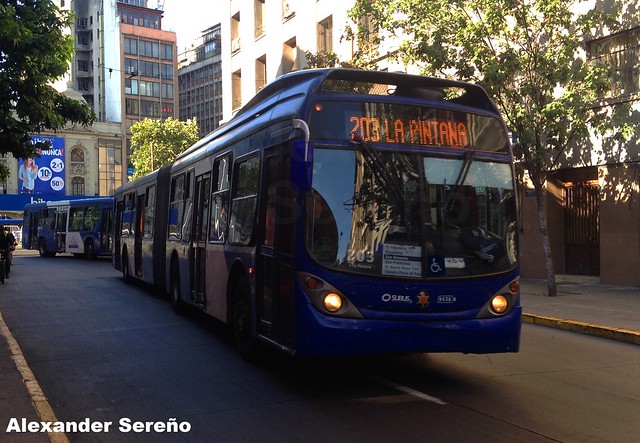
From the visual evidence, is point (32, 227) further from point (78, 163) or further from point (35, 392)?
point (78, 163)

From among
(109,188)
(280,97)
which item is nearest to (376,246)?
(280,97)

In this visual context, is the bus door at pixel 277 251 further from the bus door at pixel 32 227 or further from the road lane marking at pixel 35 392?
the bus door at pixel 32 227

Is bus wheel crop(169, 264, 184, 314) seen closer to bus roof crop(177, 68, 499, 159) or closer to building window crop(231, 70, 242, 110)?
bus roof crop(177, 68, 499, 159)

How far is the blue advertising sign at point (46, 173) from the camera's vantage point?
6297 cm

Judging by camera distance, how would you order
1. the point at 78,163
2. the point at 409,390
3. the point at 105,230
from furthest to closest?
the point at 78,163
the point at 105,230
the point at 409,390

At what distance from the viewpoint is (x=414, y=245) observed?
625 cm

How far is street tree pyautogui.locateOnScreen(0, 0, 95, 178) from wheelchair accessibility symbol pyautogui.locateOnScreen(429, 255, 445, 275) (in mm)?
7029

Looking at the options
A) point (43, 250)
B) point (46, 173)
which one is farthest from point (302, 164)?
point (46, 173)

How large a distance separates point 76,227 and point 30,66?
24006mm

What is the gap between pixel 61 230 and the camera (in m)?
34.2

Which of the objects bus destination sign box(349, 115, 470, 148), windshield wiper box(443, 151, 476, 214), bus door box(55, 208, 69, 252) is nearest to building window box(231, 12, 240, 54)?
bus door box(55, 208, 69, 252)

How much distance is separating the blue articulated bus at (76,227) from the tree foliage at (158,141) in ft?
42.5

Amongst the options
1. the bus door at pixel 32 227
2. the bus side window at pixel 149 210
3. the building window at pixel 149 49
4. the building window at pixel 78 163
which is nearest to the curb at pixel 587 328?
the bus side window at pixel 149 210

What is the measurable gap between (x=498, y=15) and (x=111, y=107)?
312 ft
